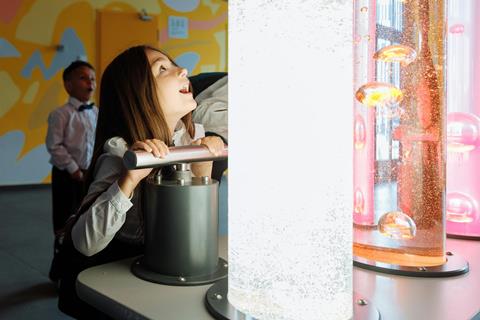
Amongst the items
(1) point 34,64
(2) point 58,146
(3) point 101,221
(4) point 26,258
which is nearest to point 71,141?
(2) point 58,146

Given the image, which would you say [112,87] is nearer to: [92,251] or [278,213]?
[92,251]

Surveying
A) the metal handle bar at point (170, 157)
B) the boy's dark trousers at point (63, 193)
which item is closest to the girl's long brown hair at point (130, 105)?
the metal handle bar at point (170, 157)

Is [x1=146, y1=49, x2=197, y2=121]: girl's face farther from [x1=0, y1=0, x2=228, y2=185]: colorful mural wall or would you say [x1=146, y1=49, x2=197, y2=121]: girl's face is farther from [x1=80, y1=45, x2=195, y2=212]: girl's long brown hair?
[x1=0, y1=0, x2=228, y2=185]: colorful mural wall

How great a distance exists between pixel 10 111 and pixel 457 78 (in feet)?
14.0

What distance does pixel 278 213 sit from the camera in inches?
14.9

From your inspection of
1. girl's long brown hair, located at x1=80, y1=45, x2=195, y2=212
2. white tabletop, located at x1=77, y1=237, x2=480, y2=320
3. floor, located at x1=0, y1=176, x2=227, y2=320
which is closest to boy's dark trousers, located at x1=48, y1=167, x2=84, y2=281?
floor, located at x1=0, y1=176, x2=227, y2=320

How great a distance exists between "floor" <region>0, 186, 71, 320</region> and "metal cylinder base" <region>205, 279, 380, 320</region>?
1.58 m

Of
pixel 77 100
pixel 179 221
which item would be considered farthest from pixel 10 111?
pixel 179 221

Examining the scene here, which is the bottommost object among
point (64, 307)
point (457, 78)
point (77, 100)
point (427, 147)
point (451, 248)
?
point (64, 307)

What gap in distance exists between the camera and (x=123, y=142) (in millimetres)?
779

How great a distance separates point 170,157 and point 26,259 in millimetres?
2285

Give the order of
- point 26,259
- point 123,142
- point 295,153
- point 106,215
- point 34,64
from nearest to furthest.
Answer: point 295,153 → point 106,215 → point 123,142 → point 26,259 → point 34,64

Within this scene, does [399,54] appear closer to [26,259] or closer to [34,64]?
[26,259]

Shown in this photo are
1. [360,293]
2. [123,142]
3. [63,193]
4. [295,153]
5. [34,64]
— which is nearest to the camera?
[295,153]
